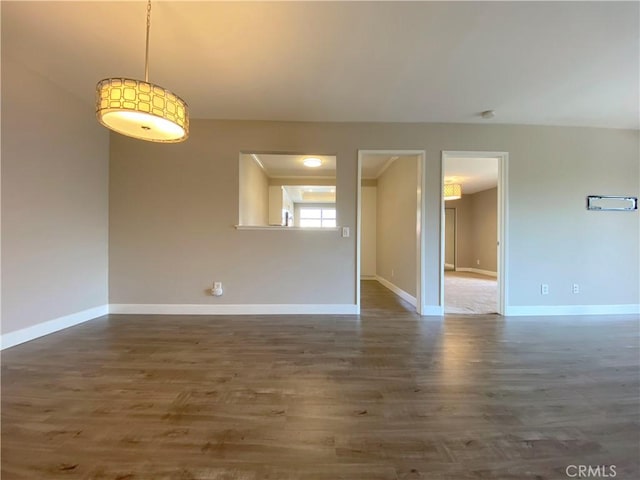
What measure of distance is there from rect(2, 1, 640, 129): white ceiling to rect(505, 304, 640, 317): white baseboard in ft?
7.92

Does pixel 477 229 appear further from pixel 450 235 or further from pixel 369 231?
pixel 369 231

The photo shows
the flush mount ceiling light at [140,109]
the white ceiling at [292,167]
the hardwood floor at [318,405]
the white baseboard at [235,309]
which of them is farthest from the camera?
the white ceiling at [292,167]

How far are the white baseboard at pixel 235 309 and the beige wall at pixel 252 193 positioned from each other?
1143 millimetres

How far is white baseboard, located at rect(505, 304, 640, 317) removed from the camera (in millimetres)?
3590

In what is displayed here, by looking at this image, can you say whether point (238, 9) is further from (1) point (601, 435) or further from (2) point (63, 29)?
(1) point (601, 435)

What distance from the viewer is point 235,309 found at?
3576 mm

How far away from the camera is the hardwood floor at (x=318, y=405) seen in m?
1.19

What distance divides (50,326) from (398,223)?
15.8 ft

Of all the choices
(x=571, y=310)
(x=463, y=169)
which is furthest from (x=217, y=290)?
(x=463, y=169)

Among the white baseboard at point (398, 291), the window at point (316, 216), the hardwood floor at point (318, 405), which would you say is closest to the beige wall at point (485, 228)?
the white baseboard at point (398, 291)

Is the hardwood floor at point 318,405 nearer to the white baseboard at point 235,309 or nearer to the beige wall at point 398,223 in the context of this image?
the white baseboard at point 235,309

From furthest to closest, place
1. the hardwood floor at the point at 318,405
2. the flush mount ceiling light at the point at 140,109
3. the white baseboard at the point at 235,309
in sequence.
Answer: the white baseboard at the point at 235,309 → the flush mount ceiling light at the point at 140,109 → the hardwood floor at the point at 318,405

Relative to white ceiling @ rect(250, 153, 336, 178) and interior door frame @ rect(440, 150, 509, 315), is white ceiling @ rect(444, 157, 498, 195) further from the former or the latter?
white ceiling @ rect(250, 153, 336, 178)

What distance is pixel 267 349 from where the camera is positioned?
7.98ft
